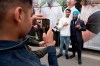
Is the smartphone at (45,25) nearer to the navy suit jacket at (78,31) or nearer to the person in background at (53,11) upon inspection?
the navy suit jacket at (78,31)

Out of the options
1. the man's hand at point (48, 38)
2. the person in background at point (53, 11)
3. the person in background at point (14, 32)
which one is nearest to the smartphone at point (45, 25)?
the man's hand at point (48, 38)

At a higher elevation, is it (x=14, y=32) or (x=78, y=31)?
(x=14, y=32)

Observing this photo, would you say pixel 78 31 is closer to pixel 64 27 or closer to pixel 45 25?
pixel 64 27

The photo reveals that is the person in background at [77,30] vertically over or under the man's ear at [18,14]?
under

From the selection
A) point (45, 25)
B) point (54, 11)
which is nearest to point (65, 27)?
point (54, 11)

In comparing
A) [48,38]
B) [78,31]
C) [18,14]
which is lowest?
[78,31]

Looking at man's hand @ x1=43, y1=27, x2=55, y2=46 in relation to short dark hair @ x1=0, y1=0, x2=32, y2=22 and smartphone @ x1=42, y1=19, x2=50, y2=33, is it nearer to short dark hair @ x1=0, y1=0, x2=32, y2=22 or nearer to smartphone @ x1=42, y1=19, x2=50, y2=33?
smartphone @ x1=42, y1=19, x2=50, y2=33

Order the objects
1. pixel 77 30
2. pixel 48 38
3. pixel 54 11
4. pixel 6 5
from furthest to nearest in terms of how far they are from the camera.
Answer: pixel 54 11 < pixel 77 30 < pixel 48 38 < pixel 6 5

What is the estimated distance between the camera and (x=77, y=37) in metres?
8.07

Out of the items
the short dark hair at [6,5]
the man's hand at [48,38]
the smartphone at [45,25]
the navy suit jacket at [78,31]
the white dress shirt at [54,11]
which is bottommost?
the navy suit jacket at [78,31]

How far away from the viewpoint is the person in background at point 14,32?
0.98 m

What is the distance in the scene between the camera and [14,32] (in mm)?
1018

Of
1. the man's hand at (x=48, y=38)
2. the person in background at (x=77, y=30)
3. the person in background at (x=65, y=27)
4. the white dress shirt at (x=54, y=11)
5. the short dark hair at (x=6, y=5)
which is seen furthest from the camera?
the white dress shirt at (x=54, y=11)

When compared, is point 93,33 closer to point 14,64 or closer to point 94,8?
point 94,8
